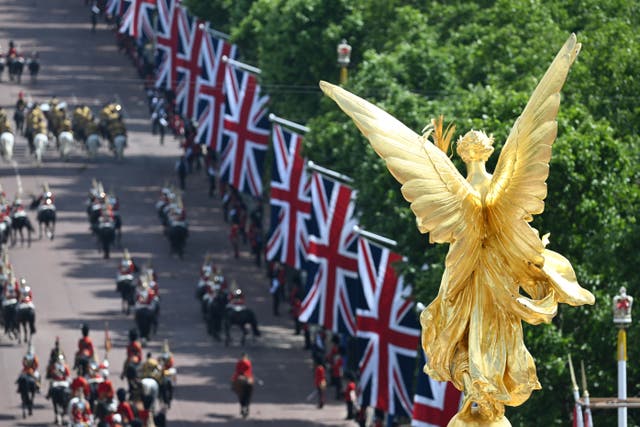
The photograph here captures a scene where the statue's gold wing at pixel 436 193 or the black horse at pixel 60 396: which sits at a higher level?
the statue's gold wing at pixel 436 193

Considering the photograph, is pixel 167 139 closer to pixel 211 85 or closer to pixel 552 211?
pixel 211 85

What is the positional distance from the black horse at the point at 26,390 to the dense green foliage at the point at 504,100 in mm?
10721

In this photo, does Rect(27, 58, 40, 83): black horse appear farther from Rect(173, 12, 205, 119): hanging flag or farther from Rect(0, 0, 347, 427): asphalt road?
Rect(173, 12, 205, 119): hanging flag

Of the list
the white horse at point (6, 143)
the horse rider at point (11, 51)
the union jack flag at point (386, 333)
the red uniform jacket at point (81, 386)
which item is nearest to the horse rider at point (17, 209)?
the white horse at point (6, 143)

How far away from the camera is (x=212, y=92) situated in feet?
317

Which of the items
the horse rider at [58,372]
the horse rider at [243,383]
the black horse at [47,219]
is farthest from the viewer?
the black horse at [47,219]

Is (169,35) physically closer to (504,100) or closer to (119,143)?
(119,143)

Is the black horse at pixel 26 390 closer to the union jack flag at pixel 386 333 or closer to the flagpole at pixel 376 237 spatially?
the flagpole at pixel 376 237

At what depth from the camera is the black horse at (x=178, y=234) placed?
96.1 m

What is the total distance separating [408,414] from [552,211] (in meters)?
7.84

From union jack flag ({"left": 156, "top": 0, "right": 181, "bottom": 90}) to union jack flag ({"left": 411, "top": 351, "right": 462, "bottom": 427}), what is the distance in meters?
54.7

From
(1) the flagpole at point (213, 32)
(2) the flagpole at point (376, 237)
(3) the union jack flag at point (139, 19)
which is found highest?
(2) the flagpole at point (376, 237)

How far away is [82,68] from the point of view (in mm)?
141375

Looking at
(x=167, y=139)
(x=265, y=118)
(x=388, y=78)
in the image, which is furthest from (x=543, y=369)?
(x=167, y=139)
